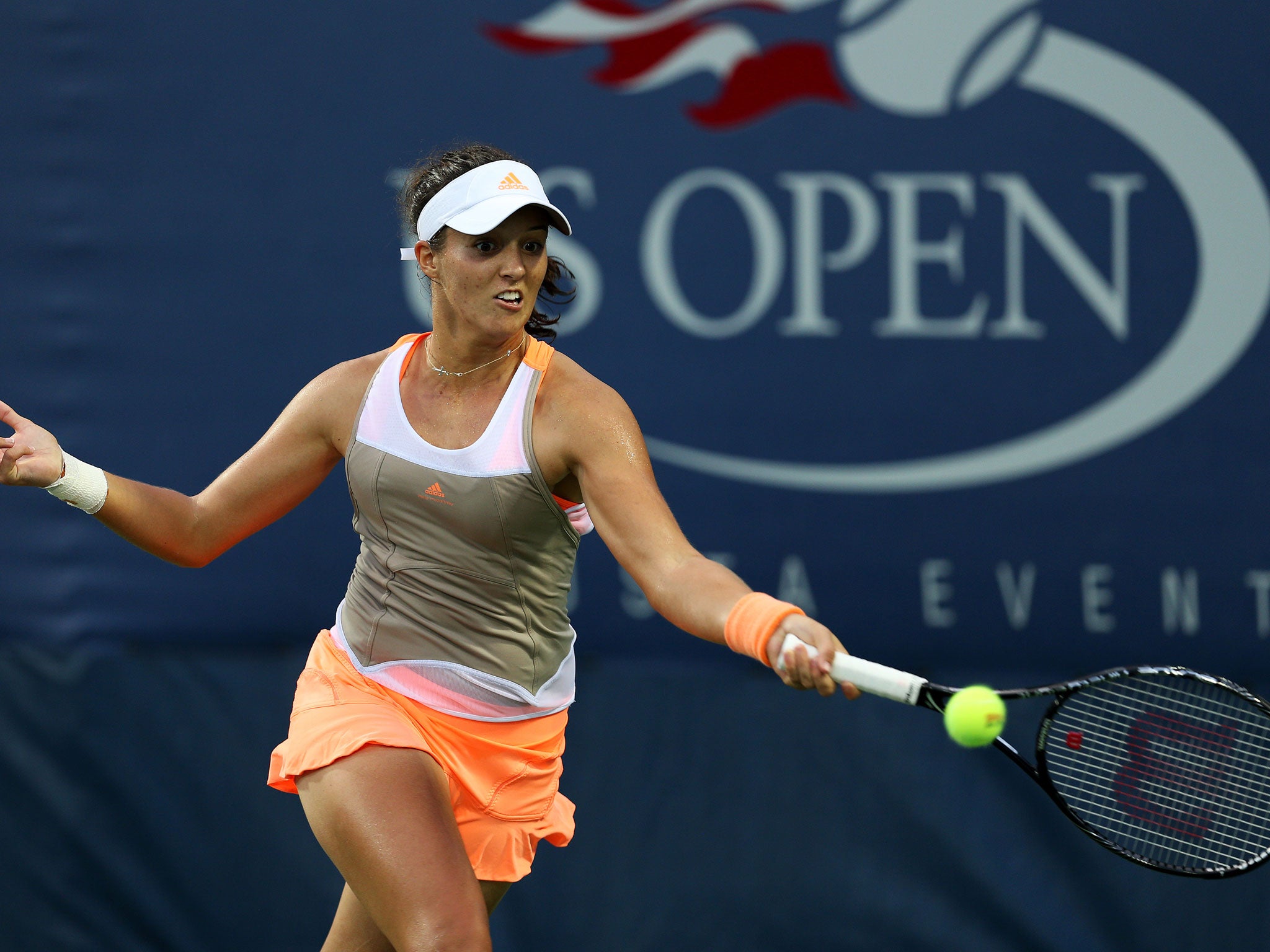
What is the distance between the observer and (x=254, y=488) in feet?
8.24

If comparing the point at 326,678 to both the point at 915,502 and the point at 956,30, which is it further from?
the point at 956,30

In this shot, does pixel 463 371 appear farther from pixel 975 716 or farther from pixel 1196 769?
pixel 1196 769

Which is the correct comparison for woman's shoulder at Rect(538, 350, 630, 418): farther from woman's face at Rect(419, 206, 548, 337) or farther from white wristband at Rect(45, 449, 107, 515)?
white wristband at Rect(45, 449, 107, 515)

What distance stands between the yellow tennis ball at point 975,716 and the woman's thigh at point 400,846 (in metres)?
0.74

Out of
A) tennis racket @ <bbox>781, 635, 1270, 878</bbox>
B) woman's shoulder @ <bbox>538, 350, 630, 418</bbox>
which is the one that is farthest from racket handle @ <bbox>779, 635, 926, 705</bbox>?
tennis racket @ <bbox>781, 635, 1270, 878</bbox>

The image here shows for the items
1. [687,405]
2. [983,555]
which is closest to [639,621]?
[687,405]

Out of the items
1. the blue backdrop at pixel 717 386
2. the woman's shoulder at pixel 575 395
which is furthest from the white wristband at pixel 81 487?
the blue backdrop at pixel 717 386

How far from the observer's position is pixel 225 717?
12.0ft

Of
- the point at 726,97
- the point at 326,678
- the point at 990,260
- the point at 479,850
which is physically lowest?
the point at 479,850

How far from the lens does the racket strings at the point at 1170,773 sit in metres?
2.87

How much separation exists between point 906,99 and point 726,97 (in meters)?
0.42

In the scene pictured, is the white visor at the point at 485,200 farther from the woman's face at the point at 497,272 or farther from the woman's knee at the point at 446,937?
the woman's knee at the point at 446,937

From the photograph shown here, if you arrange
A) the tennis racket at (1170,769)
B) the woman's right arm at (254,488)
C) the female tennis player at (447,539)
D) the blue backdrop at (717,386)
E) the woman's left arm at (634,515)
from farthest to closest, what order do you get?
the blue backdrop at (717,386) → the tennis racket at (1170,769) → the woman's right arm at (254,488) → the female tennis player at (447,539) → the woman's left arm at (634,515)

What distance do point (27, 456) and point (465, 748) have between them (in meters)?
0.82
